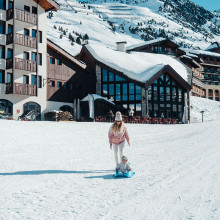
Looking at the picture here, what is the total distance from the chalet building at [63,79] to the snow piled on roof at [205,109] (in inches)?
683

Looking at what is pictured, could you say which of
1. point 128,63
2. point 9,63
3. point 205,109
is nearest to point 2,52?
point 9,63

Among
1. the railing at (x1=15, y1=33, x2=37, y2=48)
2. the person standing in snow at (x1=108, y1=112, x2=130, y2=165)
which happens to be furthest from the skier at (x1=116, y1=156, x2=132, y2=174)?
the railing at (x1=15, y1=33, x2=37, y2=48)

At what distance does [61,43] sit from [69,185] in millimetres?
74166

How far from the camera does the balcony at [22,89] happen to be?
957 inches

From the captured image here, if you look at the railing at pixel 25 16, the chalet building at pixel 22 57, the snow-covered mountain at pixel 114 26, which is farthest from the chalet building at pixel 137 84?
the snow-covered mountain at pixel 114 26

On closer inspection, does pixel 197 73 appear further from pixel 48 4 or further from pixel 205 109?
pixel 48 4

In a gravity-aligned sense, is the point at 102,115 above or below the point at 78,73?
below

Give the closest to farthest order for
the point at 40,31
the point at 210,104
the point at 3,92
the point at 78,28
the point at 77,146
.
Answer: the point at 77,146 < the point at 3,92 < the point at 40,31 < the point at 210,104 < the point at 78,28

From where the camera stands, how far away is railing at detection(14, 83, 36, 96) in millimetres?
24506

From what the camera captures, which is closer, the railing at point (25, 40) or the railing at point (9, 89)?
the railing at point (9, 89)

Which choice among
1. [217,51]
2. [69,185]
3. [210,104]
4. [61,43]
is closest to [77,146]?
[69,185]

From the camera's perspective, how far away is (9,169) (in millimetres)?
7637

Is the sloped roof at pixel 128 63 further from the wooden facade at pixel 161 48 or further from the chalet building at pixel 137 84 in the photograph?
the wooden facade at pixel 161 48

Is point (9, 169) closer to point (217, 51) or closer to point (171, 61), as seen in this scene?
point (171, 61)
